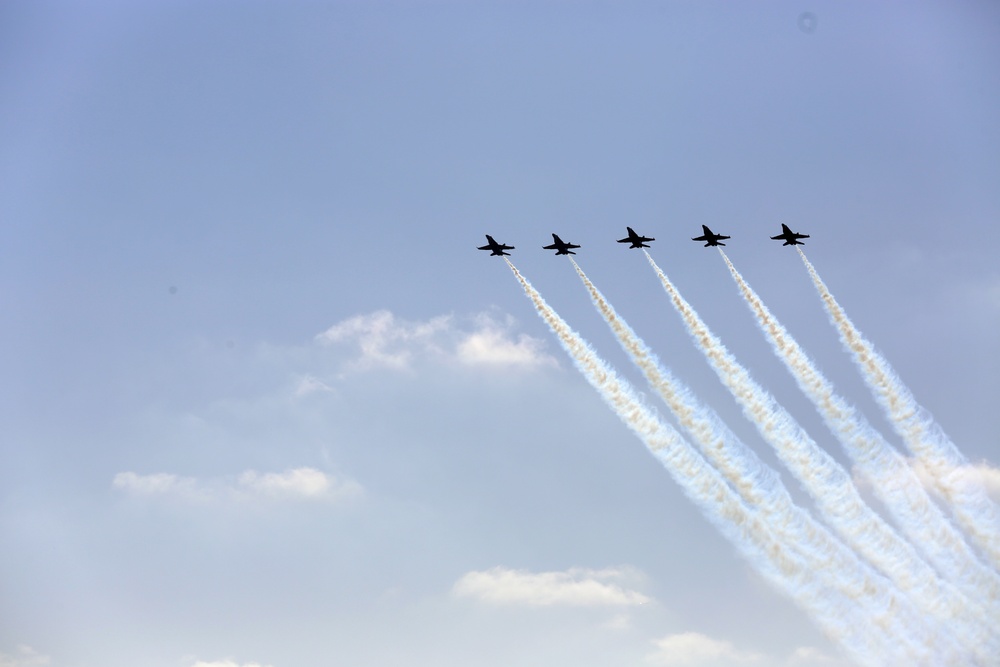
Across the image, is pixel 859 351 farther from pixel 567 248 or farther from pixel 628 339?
pixel 567 248

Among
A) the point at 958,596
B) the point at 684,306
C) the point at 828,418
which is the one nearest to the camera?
the point at 958,596

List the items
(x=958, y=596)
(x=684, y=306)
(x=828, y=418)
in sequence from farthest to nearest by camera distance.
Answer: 1. (x=684, y=306)
2. (x=828, y=418)
3. (x=958, y=596)

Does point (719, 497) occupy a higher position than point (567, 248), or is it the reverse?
point (567, 248)

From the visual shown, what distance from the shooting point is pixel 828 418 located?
342 feet

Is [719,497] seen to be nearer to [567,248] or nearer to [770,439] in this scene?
[770,439]

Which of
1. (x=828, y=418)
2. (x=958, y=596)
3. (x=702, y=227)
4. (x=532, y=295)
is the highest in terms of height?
(x=702, y=227)

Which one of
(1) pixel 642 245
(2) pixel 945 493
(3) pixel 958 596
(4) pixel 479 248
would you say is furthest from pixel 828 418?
(4) pixel 479 248

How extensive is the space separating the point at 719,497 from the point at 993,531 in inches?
994

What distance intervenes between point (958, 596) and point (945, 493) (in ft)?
31.8

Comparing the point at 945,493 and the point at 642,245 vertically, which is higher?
the point at 642,245

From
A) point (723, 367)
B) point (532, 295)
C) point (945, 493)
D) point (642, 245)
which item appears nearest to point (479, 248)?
point (532, 295)

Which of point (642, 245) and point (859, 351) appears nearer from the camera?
point (859, 351)

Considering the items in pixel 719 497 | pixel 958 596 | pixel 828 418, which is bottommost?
pixel 958 596

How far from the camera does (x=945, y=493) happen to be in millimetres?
101188
